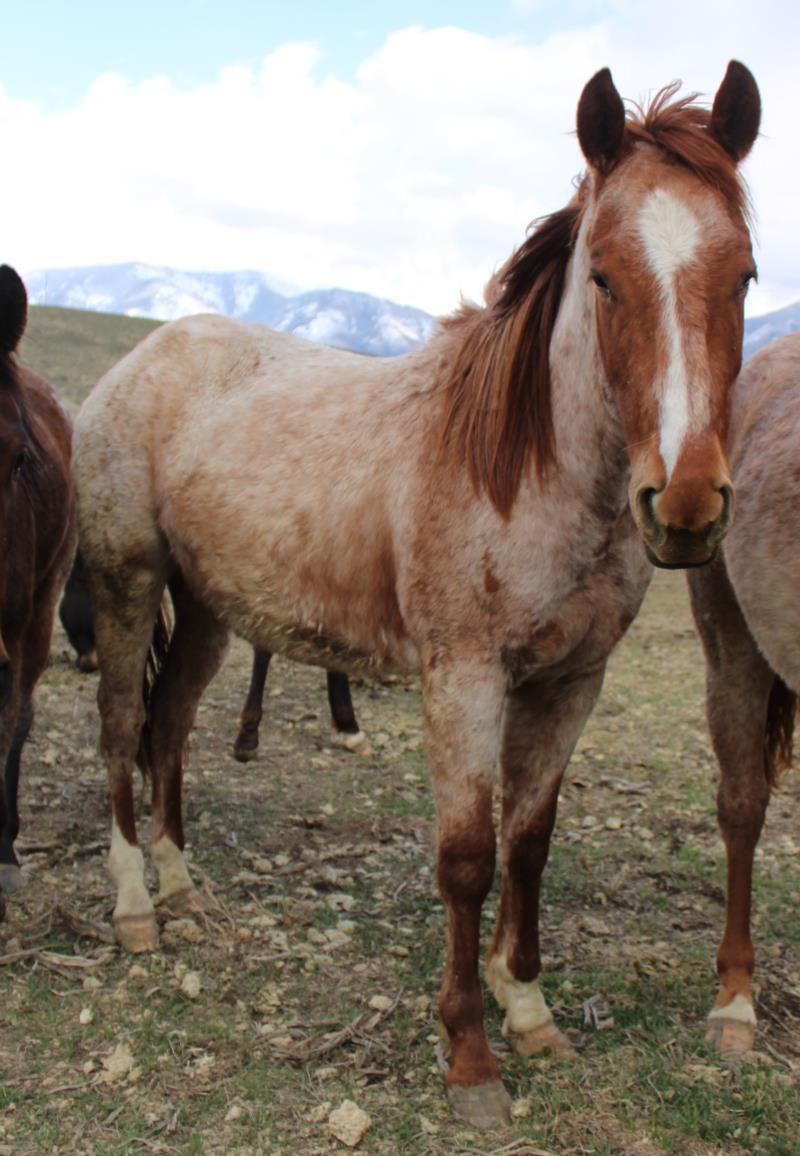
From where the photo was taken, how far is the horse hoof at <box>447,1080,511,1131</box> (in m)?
2.78

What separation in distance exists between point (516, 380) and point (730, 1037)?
2163 millimetres

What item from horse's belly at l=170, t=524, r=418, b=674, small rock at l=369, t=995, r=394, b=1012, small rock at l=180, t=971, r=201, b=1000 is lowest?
small rock at l=180, t=971, r=201, b=1000

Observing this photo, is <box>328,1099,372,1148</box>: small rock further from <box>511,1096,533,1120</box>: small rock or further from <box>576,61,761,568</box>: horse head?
<box>576,61,761,568</box>: horse head

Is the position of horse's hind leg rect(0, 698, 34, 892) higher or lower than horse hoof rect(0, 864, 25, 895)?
higher

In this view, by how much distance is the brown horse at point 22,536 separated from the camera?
136 inches

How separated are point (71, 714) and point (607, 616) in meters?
4.46

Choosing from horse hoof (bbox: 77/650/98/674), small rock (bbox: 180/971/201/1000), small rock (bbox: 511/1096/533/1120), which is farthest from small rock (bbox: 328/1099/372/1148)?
horse hoof (bbox: 77/650/98/674)

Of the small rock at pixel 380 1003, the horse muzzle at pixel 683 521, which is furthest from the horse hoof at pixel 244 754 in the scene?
the horse muzzle at pixel 683 521

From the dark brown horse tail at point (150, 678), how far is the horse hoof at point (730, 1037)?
2.46m

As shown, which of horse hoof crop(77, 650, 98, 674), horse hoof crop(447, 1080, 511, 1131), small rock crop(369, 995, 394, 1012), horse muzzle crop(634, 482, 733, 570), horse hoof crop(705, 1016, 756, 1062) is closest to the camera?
horse muzzle crop(634, 482, 733, 570)

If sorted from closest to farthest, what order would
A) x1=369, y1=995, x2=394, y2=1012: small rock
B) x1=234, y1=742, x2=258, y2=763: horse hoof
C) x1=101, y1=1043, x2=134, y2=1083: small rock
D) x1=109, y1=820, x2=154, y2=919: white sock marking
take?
x1=101, y1=1043, x2=134, y2=1083: small rock, x1=369, y1=995, x2=394, y2=1012: small rock, x1=109, y1=820, x2=154, y2=919: white sock marking, x1=234, y1=742, x2=258, y2=763: horse hoof

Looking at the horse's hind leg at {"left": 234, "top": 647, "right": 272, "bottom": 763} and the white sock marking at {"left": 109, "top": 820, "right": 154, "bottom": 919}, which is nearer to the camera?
the white sock marking at {"left": 109, "top": 820, "right": 154, "bottom": 919}

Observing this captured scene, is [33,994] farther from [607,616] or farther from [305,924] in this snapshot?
[607,616]

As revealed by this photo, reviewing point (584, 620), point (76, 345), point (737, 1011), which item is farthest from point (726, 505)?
point (76, 345)
